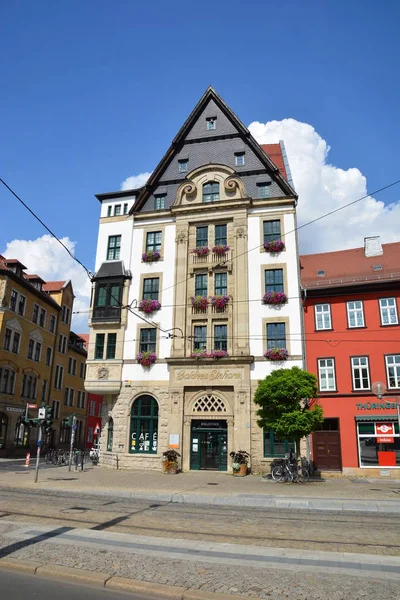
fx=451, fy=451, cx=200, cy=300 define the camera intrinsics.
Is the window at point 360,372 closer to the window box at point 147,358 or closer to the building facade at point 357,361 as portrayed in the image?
the building facade at point 357,361

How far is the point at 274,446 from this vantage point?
88.1 feet

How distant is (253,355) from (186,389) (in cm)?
485

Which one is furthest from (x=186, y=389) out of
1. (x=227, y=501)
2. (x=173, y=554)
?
(x=173, y=554)

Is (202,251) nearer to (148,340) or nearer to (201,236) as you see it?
(201,236)

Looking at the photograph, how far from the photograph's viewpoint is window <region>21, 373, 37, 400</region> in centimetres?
4275

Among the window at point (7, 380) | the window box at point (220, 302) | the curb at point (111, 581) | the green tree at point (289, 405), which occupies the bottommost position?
the curb at point (111, 581)

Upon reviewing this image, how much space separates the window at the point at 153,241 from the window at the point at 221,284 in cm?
522

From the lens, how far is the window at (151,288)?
31844 mm

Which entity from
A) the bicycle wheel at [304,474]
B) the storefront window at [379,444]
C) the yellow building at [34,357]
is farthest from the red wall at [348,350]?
the yellow building at [34,357]

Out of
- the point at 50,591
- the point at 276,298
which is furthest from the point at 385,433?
the point at 50,591

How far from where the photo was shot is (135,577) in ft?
22.1

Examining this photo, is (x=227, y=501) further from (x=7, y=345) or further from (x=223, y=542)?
(x=7, y=345)

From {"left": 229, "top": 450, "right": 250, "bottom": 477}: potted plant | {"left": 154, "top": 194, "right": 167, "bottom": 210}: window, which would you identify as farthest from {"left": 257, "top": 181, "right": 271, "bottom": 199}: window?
{"left": 229, "top": 450, "right": 250, "bottom": 477}: potted plant

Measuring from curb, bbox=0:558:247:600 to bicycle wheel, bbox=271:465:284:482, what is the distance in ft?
56.1
